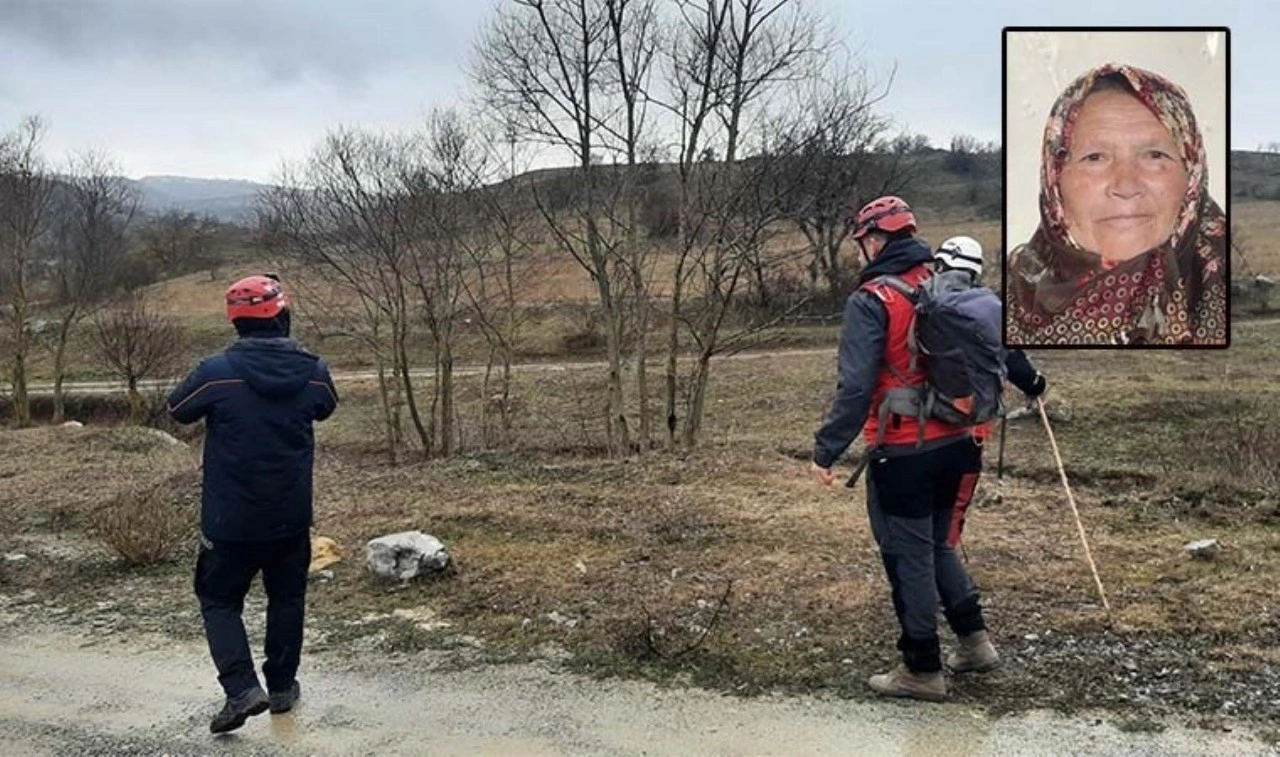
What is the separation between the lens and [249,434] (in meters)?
4.52

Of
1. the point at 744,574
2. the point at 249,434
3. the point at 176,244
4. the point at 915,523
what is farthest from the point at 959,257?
the point at 176,244

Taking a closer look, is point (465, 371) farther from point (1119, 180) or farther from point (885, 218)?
point (885, 218)

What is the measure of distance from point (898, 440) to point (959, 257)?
0.84 m

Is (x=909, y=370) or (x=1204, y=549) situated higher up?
(x=909, y=370)

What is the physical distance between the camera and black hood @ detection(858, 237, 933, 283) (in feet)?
14.8

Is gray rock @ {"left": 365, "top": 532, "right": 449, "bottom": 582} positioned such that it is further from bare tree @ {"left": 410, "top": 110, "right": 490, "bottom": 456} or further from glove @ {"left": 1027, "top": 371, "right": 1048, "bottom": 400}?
bare tree @ {"left": 410, "top": 110, "right": 490, "bottom": 456}

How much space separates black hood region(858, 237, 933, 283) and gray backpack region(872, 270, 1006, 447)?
0.16 ft

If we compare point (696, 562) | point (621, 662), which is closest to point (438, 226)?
point (696, 562)

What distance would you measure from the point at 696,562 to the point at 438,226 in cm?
1123

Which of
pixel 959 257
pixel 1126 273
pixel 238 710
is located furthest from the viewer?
pixel 1126 273

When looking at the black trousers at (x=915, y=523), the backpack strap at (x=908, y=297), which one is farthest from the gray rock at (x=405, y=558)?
the backpack strap at (x=908, y=297)

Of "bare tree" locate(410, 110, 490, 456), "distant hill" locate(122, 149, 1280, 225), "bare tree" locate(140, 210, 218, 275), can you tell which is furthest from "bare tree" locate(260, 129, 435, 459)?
"bare tree" locate(140, 210, 218, 275)

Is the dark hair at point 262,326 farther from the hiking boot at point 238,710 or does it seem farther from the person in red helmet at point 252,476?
the hiking boot at point 238,710

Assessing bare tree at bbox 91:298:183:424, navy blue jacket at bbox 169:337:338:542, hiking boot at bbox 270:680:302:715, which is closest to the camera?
navy blue jacket at bbox 169:337:338:542
